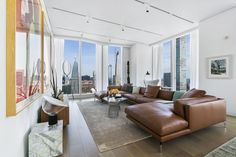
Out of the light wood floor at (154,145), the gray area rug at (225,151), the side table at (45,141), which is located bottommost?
the light wood floor at (154,145)

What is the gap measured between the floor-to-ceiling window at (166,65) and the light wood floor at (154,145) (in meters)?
3.75

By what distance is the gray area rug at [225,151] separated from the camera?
1.67 m

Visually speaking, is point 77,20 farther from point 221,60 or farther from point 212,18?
point 221,60

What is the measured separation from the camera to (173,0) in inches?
117

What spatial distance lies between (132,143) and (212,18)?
14.7 feet

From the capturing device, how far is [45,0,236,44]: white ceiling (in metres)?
3.12

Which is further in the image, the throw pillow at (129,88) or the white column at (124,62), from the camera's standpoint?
Answer: the white column at (124,62)

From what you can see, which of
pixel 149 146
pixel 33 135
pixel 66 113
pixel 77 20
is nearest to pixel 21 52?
pixel 33 135

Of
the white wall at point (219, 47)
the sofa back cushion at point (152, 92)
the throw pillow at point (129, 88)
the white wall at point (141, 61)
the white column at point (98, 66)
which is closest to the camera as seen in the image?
the white wall at point (219, 47)

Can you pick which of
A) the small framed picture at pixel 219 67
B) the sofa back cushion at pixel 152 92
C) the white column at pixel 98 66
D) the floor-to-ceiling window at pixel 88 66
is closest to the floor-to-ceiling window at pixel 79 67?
the floor-to-ceiling window at pixel 88 66

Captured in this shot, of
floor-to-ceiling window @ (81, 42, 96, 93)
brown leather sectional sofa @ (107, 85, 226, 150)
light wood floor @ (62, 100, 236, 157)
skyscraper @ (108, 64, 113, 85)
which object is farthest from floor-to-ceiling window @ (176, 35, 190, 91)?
floor-to-ceiling window @ (81, 42, 96, 93)

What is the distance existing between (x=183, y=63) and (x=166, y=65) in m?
1.04

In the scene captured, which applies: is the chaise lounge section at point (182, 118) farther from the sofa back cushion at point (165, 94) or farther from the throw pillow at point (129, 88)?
the throw pillow at point (129, 88)

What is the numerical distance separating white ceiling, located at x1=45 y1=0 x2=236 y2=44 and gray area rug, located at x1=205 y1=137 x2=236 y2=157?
322 centimetres
